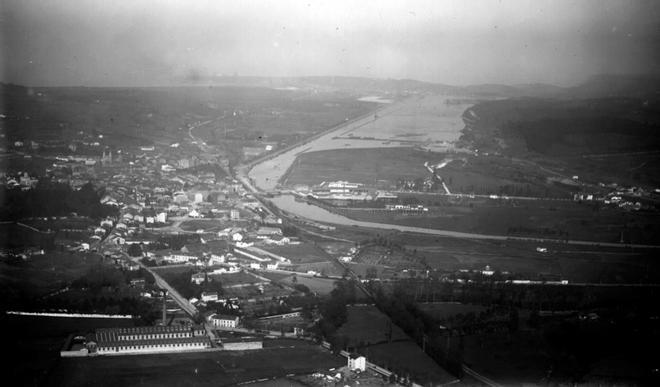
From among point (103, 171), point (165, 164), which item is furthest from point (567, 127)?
point (103, 171)

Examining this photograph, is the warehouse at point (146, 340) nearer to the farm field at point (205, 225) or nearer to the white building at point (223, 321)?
the white building at point (223, 321)

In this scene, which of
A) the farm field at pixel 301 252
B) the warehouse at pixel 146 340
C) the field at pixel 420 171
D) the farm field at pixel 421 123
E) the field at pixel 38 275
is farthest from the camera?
the farm field at pixel 421 123

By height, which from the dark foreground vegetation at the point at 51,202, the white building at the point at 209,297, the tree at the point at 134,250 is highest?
the dark foreground vegetation at the point at 51,202

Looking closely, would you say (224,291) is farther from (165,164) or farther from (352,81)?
(352,81)

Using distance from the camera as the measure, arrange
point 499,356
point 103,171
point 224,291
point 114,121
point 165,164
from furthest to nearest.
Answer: point 114,121
point 165,164
point 103,171
point 224,291
point 499,356

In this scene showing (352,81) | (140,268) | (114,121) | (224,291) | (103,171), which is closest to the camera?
(224,291)

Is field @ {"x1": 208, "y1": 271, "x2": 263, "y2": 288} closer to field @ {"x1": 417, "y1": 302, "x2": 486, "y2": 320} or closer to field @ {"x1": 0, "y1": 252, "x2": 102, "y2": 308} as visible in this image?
field @ {"x1": 0, "y1": 252, "x2": 102, "y2": 308}

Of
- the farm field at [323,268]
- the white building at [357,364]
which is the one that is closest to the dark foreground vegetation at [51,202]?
the farm field at [323,268]
